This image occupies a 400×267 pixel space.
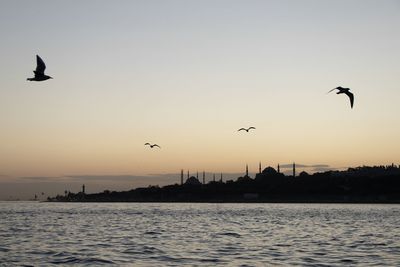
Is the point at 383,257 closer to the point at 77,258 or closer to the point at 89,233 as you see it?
the point at 77,258

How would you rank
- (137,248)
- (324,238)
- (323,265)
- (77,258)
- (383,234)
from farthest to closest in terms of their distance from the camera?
(383,234) → (324,238) → (137,248) → (77,258) → (323,265)

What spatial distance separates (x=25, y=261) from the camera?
3412 cm

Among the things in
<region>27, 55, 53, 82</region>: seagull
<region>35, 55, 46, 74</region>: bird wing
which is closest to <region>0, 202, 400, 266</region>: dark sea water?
<region>27, 55, 53, 82</region>: seagull

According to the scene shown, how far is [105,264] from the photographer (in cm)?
3294

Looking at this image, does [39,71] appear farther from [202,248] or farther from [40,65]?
[202,248]

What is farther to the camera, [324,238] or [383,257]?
[324,238]

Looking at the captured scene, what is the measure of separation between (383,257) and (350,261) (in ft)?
10.2

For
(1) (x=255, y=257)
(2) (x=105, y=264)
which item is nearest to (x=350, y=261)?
(1) (x=255, y=257)

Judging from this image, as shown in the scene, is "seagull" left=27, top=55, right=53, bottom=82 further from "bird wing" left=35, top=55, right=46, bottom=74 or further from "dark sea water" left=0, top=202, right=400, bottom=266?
"dark sea water" left=0, top=202, right=400, bottom=266

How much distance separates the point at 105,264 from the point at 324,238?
23.1m

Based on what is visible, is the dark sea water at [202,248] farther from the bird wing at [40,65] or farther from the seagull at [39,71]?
the bird wing at [40,65]

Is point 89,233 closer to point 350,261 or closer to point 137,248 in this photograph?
point 137,248

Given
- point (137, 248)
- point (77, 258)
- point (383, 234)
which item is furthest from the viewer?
point (383, 234)

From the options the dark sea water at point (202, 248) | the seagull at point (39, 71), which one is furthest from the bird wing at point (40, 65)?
the dark sea water at point (202, 248)
